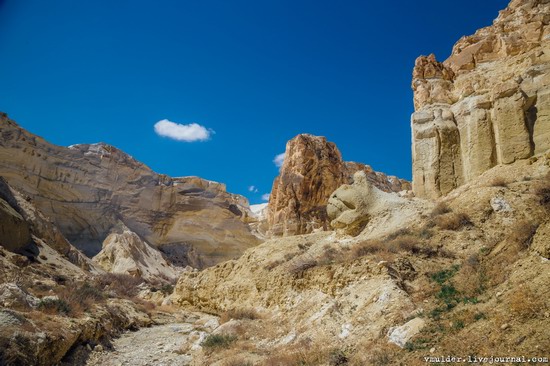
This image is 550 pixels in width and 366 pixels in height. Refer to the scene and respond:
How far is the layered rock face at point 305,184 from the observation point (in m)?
52.6

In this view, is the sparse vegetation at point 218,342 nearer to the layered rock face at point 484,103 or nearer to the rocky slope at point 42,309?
the rocky slope at point 42,309

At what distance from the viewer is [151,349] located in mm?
12977

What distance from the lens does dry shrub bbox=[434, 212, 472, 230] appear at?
41.1 feet

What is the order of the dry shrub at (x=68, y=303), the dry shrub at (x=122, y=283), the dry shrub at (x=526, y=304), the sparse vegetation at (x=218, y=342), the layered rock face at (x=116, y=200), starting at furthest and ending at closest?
the layered rock face at (x=116, y=200), the dry shrub at (x=122, y=283), the dry shrub at (x=68, y=303), the sparse vegetation at (x=218, y=342), the dry shrub at (x=526, y=304)

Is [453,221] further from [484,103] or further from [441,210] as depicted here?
[484,103]

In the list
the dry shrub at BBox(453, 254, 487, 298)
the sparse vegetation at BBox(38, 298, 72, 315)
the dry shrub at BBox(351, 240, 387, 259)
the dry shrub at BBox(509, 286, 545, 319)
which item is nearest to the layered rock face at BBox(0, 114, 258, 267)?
the sparse vegetation at BBox(38, 298, 72, 315)

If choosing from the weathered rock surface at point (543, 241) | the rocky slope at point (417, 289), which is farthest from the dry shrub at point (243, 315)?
the weathered rock surface at point (543, 241)

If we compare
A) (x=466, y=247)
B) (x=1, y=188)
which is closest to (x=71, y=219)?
(x=1, y=188)

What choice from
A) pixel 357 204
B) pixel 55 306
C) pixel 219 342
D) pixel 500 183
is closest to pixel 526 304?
pixel 219 342

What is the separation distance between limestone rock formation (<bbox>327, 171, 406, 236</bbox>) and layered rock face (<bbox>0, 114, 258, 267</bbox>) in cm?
3852

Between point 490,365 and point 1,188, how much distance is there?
3051cm

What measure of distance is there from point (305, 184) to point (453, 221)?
42.0 meters

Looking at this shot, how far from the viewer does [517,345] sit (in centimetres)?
534

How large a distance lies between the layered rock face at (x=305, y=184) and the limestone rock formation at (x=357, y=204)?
31.8m
